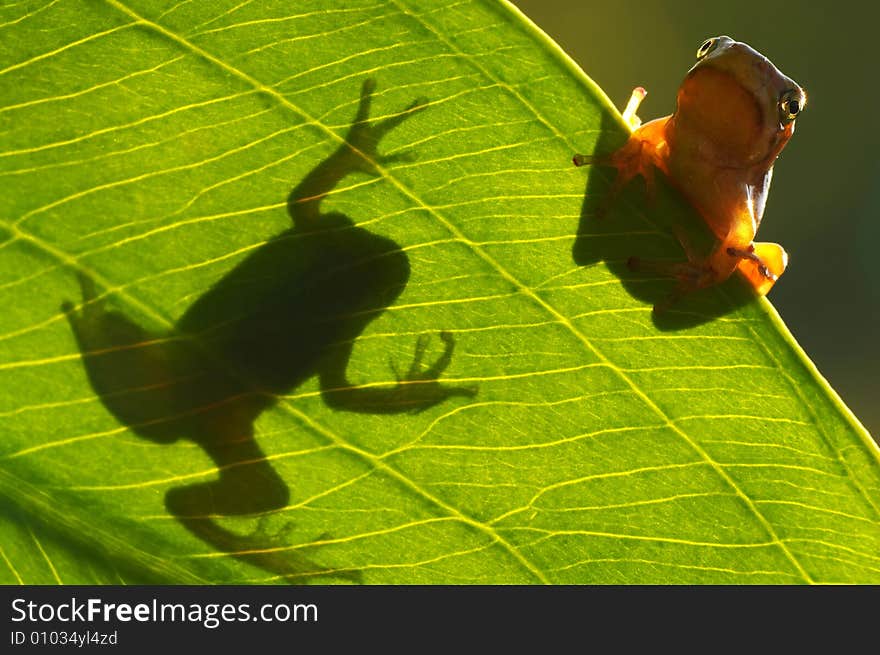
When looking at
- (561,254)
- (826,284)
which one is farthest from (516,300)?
(826,284)

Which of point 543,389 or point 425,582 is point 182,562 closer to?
point 425,582

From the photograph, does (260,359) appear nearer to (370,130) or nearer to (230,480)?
(230,480)

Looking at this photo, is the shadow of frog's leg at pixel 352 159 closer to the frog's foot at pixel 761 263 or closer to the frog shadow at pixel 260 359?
the frog shadow at pixel 260 359

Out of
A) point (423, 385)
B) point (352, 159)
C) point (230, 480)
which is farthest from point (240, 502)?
point (352, 159)

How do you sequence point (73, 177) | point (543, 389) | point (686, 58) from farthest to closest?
point (686, 58)
point (543, 389)
point (73, 177)

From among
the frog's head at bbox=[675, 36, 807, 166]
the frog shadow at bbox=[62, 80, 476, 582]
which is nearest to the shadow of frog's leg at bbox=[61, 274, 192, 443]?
the frog shadow at bbox=[62, 80, 476, 582]

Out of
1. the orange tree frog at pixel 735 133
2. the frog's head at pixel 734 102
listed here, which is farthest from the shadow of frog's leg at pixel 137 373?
the frog's head at pixel 734 102

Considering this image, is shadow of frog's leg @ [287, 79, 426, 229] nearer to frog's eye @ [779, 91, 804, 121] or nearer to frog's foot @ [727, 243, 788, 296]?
frog's foot @ [727, 243, 788, 296]
